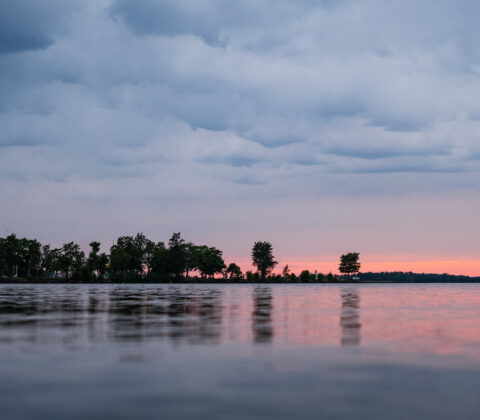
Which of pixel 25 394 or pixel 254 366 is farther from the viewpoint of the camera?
pixel 254 366

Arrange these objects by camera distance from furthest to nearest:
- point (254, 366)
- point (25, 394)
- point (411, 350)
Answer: point (411, 350) < point (254, 366) < point (25, 394)

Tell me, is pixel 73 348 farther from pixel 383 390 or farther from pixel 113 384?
pixel 383 390

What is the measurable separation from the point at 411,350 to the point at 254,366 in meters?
5.54

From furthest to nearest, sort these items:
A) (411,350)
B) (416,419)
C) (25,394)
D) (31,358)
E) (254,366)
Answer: (411,350) → (31,358) → (254,366) → (25,394) → (416,419)

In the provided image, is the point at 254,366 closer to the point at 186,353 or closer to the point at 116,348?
the point at 186,353

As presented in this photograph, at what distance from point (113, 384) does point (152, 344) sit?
5378 mm

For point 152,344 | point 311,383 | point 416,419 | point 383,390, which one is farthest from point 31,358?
point 416,419

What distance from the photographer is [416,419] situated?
25.3ft

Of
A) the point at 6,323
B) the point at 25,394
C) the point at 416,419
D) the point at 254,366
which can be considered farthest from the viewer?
the point at 6,323

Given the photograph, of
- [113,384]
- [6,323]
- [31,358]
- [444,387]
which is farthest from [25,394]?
[6,323]

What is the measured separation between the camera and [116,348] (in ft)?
47.6

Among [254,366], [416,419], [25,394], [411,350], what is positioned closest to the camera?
[416,419]

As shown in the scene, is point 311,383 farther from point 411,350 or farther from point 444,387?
point 411,350

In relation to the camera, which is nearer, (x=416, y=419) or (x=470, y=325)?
(x=416, y=419)
